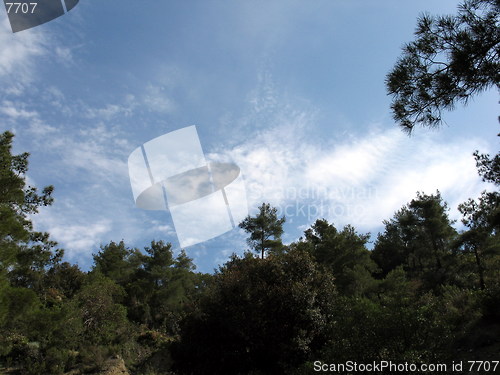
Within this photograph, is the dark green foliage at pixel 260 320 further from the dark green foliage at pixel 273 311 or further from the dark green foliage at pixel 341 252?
the dark green foliage at pixel 341 252

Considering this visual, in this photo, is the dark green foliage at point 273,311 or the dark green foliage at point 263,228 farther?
the dark green foliage at point 263,228

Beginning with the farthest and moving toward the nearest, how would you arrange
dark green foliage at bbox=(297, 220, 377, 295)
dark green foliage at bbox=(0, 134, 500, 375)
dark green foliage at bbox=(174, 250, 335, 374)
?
dark green foliage at bbox=(297, 220, 377, 295), dark green foliage at bbox=(174, 250, 335, 374), dark green foliage at bbox=(0, 134, 500, 375)

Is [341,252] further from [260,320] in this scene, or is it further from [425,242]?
[260,320]

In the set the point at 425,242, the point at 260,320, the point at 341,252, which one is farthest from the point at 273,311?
the point at 425,242

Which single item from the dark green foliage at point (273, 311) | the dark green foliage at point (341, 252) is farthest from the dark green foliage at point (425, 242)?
the dark green foliage at point (341, 252)

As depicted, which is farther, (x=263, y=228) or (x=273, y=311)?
(x=263, y=228)

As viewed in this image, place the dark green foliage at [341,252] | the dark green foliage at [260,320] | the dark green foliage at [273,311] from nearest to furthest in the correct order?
the dark green foliage at [273,311] → the dark green foliage at [260,320] → the dark green foliage at [341,252]

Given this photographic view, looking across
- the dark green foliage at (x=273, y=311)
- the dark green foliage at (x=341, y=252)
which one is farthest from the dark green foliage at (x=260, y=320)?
the dark green foliage at (x=341, y=252)

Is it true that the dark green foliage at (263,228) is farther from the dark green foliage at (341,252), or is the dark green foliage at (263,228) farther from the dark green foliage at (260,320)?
the dark green foliage at (260,320)

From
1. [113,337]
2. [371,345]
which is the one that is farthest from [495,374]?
[113,337]

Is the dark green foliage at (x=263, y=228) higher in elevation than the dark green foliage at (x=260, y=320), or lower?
higher

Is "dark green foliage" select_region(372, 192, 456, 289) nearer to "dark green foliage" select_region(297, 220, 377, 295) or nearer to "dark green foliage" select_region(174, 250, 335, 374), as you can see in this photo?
"dark green foliage" select_region(297, 220, 377, 295)

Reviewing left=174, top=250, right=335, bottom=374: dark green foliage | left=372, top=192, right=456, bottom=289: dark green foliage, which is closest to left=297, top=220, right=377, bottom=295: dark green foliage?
left=372, top=192, right=456, bottom=289: dark green foliage

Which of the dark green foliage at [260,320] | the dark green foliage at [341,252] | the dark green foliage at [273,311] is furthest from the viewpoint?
the dark green foliage at [341,252]
